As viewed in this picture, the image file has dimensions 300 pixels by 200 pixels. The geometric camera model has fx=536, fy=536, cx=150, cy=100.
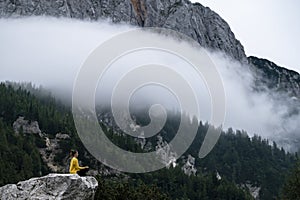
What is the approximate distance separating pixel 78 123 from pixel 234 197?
201ft

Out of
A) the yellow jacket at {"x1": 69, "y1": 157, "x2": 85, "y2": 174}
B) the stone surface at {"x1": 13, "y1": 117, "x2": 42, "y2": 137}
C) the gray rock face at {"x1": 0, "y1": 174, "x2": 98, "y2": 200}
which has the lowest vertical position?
the gray rock face at {"x1": 0, "y1": 174, "x2": 98, "y2": 200}

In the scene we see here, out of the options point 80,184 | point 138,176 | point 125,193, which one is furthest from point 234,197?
point 80,184

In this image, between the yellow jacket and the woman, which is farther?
the yellow jacket

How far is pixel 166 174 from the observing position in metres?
172

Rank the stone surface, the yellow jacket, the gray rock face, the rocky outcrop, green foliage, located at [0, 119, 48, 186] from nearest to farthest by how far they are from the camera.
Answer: the gray rock face, the yellow jacket, green foliage, located at [0, 119, 48, 186], the rocky outcrop, the stone surface

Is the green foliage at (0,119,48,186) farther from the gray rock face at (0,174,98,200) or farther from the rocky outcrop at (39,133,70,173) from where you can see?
the gray rock face at (0,174,98,200)

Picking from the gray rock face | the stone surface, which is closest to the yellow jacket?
the gray rock face

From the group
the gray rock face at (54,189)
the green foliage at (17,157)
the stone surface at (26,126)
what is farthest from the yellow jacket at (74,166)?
the stone surface at (26,126)

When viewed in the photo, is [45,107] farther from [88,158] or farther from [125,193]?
[125,193]

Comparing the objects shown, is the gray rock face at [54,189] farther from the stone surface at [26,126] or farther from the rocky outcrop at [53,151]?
the stone surface at [26,126]

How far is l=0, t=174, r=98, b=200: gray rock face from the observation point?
34.8 m

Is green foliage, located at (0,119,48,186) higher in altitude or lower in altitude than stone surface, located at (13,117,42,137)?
lower

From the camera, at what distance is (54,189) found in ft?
115

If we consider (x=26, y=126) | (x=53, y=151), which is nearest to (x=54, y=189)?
(x=53, y=151)
